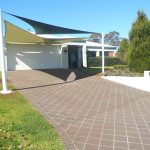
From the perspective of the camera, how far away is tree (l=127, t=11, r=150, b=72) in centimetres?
1558

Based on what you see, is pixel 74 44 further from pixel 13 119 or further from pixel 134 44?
pixel 13 119

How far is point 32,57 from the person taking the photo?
24.6 m

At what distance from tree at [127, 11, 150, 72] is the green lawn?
30.5 ft

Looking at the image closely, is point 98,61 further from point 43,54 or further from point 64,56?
point 43,54

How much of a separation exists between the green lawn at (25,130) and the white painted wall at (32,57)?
50.8 ft

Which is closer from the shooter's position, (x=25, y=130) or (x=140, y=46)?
(x=25, y=130)

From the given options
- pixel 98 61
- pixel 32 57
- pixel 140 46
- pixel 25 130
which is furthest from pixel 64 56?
pixel 25 130

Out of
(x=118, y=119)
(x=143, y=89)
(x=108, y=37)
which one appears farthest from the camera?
(x=108, y=37)

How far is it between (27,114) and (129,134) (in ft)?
9.92

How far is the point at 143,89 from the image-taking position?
44.1 feet

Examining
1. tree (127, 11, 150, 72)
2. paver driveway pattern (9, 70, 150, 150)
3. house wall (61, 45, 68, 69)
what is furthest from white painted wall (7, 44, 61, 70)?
paver driveway pattern (9, 70, 150, 150)

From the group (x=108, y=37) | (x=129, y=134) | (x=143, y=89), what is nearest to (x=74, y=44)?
(x=143, y=89)

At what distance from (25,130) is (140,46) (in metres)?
11.6

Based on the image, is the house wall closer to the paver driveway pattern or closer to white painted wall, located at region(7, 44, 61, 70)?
white painted wall, located at region(7, 44, 61, 70)
